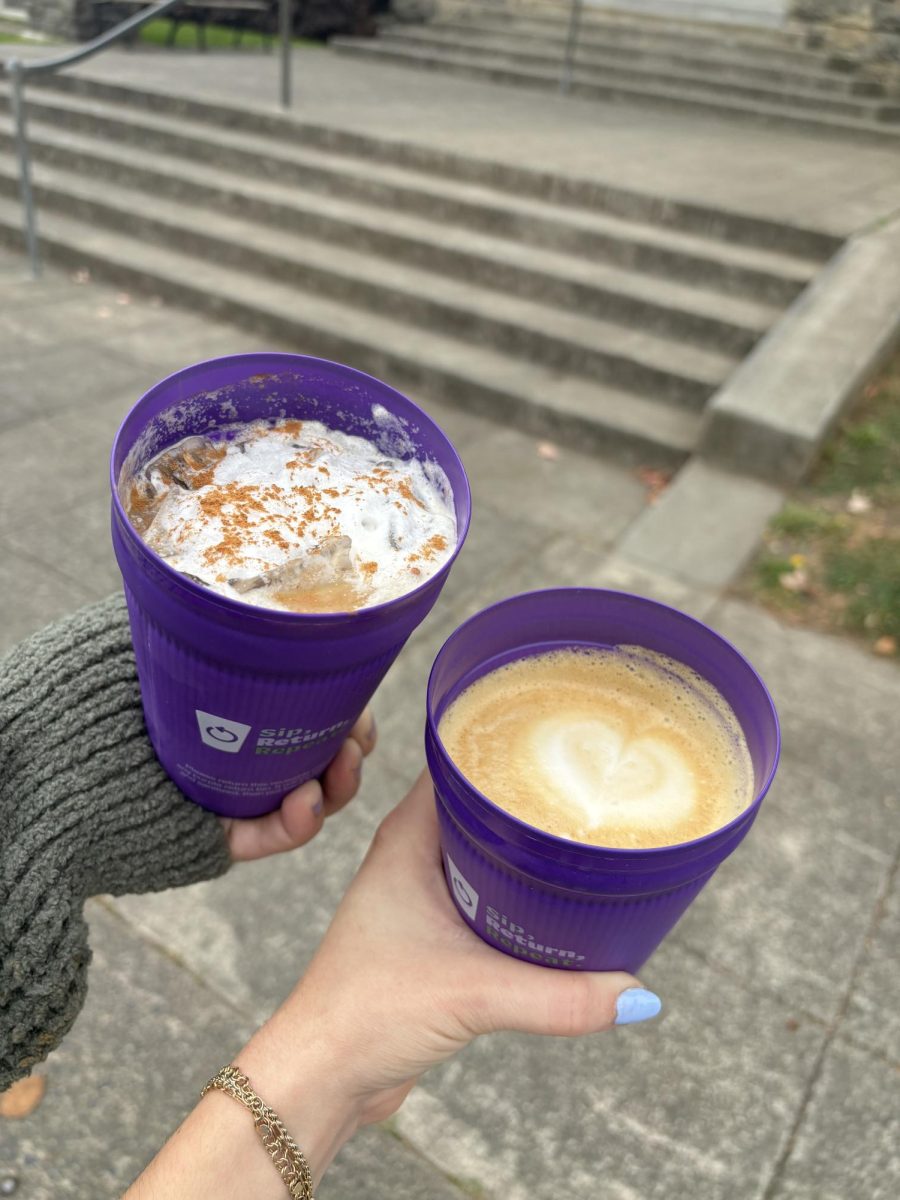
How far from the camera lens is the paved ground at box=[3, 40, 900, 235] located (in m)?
6.45

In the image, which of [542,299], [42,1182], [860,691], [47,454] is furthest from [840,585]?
[47,454]

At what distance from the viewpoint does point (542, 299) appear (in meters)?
5.72

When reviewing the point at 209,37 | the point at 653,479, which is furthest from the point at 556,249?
the point at 209,37

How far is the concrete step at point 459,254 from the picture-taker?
534 centimetres

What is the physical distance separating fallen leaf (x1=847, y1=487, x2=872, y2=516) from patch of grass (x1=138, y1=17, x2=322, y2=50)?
453 inches

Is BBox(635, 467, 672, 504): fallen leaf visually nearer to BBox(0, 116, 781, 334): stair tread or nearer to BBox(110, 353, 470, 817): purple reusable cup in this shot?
BBox(0, 116, 781, 334): stair tread

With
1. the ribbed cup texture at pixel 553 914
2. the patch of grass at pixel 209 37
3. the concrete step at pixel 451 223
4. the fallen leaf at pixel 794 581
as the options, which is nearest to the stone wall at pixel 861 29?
the concrete step at pixel 451 223

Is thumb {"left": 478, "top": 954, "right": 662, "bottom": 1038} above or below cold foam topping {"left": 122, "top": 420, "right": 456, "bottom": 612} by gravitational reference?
below

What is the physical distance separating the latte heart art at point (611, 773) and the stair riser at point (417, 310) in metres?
4.02

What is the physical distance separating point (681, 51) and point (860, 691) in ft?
34.8

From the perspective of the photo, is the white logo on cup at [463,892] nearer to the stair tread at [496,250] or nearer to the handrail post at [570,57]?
the stair tread at [496,250]

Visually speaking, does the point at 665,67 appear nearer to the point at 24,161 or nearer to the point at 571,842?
the point at 24,161

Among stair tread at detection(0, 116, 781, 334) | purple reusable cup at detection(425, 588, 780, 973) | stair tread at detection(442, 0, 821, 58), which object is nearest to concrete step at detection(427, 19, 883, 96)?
stair tread at detection(442, 0, 821, 58)

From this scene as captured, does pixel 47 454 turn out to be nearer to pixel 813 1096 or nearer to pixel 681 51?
pixel 813 1096
